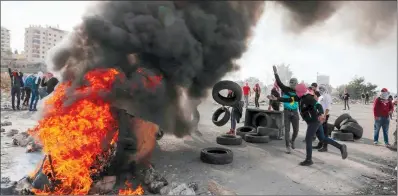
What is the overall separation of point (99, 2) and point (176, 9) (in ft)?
7.87

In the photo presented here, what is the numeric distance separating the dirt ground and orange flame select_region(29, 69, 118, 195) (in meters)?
1.30

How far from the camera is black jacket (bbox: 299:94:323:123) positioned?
696cm

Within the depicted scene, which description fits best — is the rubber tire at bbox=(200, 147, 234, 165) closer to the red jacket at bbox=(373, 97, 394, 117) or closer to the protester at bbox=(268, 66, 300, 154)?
the protester at bbox=(268, 66, 300, 154)

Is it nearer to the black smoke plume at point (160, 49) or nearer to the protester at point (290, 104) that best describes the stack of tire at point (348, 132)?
the protester at point (290, 104)

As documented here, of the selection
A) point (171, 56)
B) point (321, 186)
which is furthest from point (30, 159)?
point (321, 186)

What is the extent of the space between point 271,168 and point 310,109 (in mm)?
1746

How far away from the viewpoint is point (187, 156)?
25.2 feet

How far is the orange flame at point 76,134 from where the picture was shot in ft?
17.4

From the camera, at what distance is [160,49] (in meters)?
8.21

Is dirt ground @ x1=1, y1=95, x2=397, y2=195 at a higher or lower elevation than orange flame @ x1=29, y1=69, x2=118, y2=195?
lower

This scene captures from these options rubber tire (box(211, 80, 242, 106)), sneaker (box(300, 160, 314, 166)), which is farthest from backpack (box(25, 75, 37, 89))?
sneaker (box(300, 160, 314, 166))

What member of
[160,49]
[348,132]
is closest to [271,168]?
[160,49]

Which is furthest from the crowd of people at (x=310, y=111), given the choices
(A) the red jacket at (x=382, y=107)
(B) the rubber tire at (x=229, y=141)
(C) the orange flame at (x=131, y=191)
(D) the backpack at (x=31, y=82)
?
(D) the backpack at (x=31, y=82)

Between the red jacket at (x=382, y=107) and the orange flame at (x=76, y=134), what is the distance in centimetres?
851
